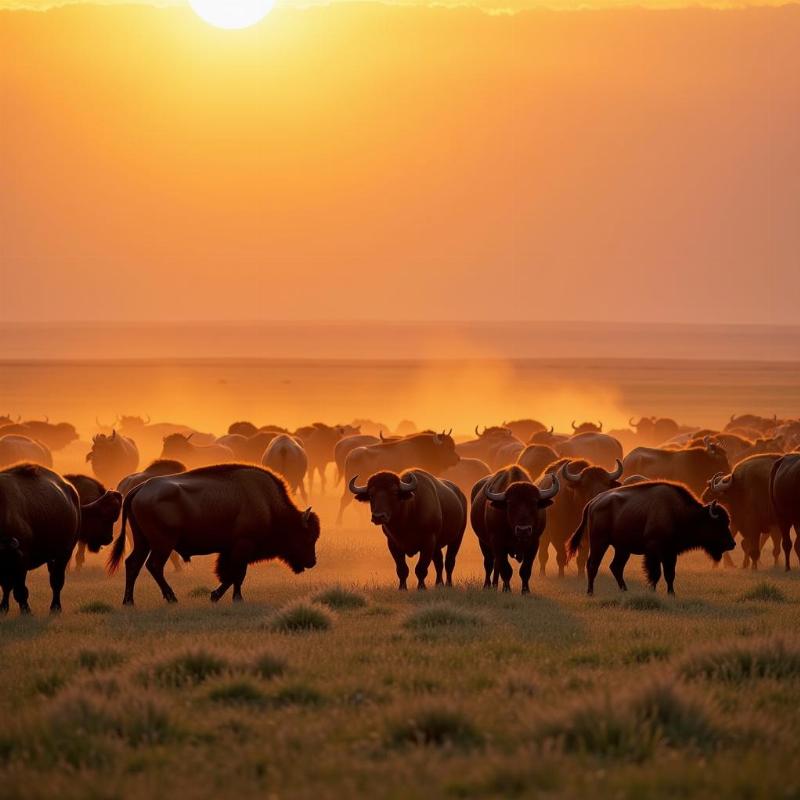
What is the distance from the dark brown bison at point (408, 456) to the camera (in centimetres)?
3039

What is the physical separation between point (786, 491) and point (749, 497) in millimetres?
2032

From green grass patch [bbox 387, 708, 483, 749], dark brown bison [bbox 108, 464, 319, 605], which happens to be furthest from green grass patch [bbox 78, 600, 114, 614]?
green grass patch [bbox 387, 708, 483, 749]

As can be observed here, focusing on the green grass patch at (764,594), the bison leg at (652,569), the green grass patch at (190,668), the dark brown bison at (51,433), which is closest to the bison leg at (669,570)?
the bison leg at (652,569)

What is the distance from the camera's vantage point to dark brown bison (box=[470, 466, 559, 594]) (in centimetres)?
1947

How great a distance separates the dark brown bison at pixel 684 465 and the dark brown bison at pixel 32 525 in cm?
1285

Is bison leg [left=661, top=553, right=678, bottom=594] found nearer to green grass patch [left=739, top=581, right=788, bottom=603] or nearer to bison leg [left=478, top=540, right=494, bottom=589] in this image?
green grass patch [left=739, top=581, right=788, bottom=603]

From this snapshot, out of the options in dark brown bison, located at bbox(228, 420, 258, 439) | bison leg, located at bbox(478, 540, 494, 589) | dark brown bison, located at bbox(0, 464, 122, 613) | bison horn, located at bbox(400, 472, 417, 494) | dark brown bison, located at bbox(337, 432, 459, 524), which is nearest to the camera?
dark brown bison, located at bbox(0, 464, 122, 613)

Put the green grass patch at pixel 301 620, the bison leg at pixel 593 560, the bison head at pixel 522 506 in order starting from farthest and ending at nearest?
1. the bison leg at pixel 593 560
2. the bison head at pixel 522 506
3. the green grass patch at pixel 301 620

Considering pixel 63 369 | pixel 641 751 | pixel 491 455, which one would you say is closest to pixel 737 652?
pixel 641 751

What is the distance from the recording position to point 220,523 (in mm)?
18766

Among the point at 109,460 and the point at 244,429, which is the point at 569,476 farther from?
the point at 244,429

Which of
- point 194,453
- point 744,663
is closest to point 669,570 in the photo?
point 744,663

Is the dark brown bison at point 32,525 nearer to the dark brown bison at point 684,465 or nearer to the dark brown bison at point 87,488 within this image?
the dark brown bison at point 87,488

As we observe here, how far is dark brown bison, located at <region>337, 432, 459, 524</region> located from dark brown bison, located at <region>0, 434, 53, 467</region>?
7.78 metres
